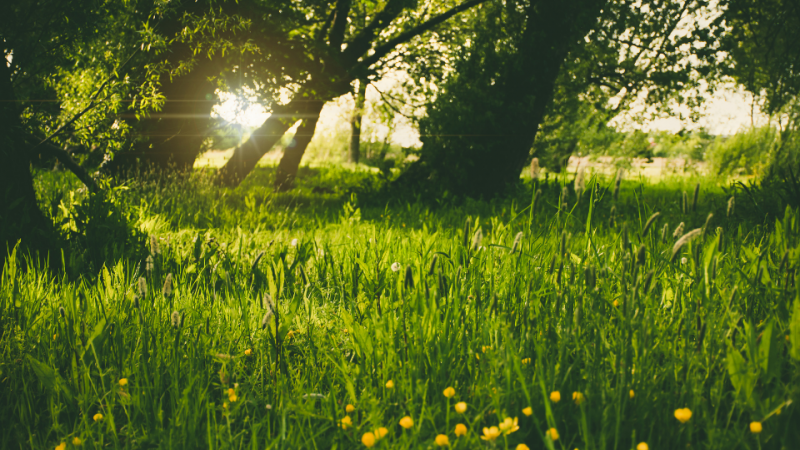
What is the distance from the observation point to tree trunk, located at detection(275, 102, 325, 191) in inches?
382

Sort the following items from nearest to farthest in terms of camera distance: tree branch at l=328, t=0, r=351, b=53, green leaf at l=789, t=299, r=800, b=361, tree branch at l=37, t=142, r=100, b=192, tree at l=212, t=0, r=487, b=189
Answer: green leaf at l=789, t=299, r=800, b=361 → tree branch at l=37, t=142, r=100, b=192 → tree at l=212, t=0, r=487, b=189 → tree branch at l=328, t=0, r=351, b=53

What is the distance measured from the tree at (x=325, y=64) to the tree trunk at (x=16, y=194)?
5334 mm

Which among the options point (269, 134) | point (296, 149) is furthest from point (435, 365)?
point (296, 149)

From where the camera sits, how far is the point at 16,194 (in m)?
3.10

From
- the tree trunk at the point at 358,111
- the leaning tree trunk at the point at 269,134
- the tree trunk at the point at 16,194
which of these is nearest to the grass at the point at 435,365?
the tree trunk at the point at 16,194

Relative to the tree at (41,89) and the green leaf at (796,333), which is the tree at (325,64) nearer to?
the tree at (41,89)

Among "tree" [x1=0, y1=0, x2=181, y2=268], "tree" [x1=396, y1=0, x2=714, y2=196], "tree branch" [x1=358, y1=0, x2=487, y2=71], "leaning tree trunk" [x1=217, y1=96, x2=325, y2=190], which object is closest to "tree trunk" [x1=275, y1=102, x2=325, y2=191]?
"leaning tree trunk" [x1=217, y1=96, x2=325, y2=190]

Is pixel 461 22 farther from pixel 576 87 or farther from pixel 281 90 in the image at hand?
pixel 281 90

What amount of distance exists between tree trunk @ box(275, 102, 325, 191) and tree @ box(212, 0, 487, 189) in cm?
2

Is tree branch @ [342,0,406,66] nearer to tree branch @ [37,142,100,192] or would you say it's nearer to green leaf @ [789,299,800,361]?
tree branch @ [37,142,100,192]

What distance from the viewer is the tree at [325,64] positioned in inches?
328

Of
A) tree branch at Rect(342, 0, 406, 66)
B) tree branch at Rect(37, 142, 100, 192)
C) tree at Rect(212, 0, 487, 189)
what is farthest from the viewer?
tree branch at Rect(342, 0, 406, 66)

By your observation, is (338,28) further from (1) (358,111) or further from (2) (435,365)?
(2) (435,365)

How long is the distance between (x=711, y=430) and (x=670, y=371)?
0.36 metres
